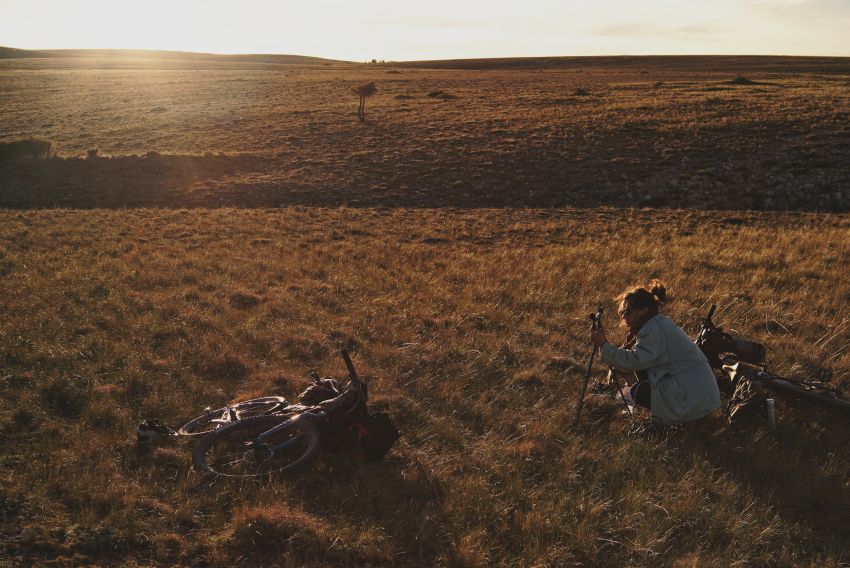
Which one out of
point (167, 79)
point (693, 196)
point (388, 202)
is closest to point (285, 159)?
point (388, 202)

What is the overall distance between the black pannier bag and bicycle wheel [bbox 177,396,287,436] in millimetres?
1270

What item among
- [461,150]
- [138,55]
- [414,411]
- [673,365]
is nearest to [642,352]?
[673,365]

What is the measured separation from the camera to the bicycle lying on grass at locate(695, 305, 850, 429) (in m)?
6.48

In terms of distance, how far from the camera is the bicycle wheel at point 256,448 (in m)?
5.81

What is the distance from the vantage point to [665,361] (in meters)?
6.06

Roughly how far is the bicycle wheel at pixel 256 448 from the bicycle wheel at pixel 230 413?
0.64 feet

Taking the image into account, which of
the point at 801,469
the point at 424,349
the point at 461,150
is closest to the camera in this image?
the point at 801,469

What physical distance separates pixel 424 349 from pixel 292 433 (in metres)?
3.10

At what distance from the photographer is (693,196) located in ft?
80.0

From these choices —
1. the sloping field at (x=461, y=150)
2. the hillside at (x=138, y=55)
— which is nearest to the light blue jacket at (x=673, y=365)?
the sloping field at (x=461, y=150)

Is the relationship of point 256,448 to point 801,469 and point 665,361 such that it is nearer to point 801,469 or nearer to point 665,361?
point 665,361

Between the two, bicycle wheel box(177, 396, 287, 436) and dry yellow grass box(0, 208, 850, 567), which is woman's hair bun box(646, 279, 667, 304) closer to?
dry yellow grass box(0, 208, 850, 567)

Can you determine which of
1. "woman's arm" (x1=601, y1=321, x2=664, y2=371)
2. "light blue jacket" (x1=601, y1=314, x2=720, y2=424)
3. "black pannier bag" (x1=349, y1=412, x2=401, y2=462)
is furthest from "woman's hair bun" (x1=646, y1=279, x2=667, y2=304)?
"black pannier bag" (x1=349, y1=412, x2=401, y2=462)

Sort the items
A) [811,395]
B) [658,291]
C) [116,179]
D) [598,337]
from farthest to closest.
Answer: [116,179], [811,395], [658,291], [598,337]
